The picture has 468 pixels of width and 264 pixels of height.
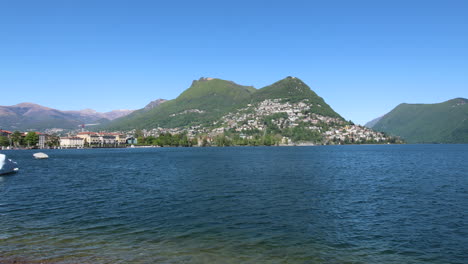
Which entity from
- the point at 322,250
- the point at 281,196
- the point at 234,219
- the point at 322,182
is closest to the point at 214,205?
the point at 234,219

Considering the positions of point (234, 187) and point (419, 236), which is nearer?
point (419, 236)

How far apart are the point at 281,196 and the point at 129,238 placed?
17.6m

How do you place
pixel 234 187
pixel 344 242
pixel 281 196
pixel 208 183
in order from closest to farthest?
pixel 344 242 < pixel 281 196 < pixel 234 187 < pixel 208 183

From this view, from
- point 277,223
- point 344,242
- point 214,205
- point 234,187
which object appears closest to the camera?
point 344,242

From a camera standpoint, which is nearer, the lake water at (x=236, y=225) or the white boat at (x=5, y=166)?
the lake water at (x=236, y=225)

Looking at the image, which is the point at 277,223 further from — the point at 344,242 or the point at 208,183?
the point at 208,183

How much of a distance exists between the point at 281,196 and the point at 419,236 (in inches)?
572

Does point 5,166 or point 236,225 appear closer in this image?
point 236,225

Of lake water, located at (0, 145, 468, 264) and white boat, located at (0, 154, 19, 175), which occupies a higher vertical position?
white boat, located at (0, 154, 19, 175)

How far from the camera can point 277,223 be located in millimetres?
21734

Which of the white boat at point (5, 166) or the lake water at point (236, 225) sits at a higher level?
the white boat at point (5, 166)

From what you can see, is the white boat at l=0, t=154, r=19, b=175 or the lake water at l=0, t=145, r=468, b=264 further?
the white boat at l=0, t=154, r=19, b=175

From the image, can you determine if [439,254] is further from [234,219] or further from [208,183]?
[208,183]

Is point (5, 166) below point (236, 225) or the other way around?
the other way around
